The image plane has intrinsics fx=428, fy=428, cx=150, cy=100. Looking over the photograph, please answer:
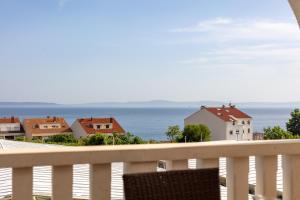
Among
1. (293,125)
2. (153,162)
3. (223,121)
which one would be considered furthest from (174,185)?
(223,121)

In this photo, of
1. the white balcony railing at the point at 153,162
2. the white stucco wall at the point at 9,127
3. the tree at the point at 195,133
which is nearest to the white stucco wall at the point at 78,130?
the white stucco wall at the point at 9,127

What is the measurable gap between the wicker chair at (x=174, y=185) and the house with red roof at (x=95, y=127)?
19.9 meters

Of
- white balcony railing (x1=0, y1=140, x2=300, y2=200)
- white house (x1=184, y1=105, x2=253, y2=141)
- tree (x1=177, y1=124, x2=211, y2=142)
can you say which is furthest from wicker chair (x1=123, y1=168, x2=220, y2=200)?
white house (x1=184, y1=105, x2=253, y2=141)

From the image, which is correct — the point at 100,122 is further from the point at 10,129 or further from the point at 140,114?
the point at 140,114

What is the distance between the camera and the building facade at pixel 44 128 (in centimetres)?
2147

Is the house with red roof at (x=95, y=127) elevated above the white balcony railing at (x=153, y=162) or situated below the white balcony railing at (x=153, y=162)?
above

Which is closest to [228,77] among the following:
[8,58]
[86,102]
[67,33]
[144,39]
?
[144,39]

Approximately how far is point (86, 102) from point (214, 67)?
16.4 metres

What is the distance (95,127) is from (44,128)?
261cm

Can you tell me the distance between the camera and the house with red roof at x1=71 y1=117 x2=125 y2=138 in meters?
21.9

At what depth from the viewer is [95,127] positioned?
22500 mm

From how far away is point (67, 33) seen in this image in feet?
196

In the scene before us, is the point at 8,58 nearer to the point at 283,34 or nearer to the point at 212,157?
the point at 283,34

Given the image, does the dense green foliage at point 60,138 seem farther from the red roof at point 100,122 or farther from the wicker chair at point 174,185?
the wicker chair at point 174,185
